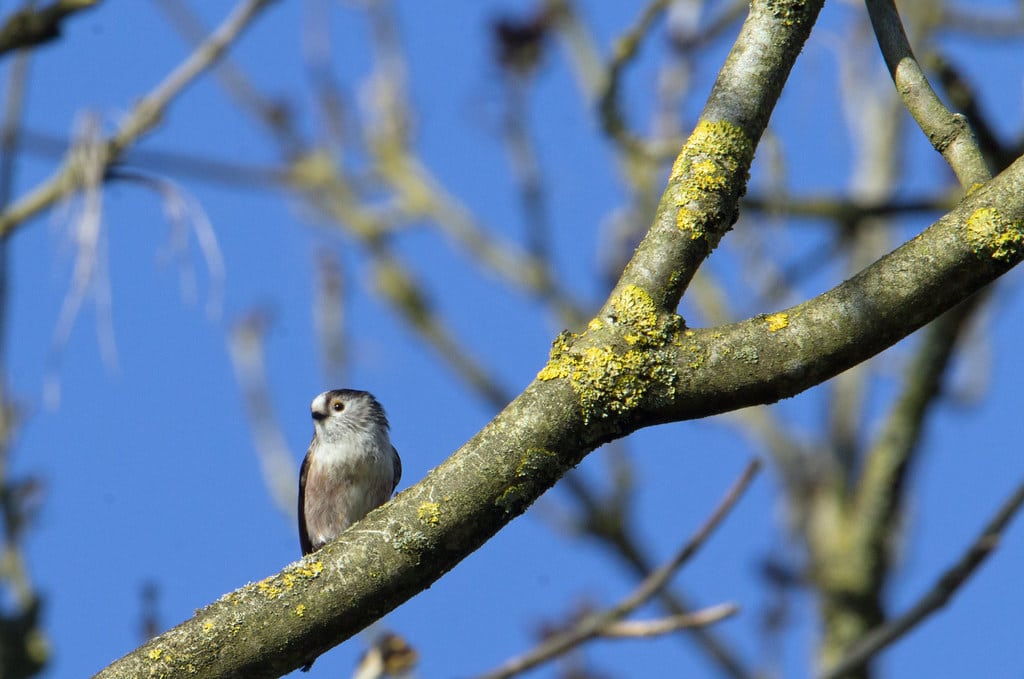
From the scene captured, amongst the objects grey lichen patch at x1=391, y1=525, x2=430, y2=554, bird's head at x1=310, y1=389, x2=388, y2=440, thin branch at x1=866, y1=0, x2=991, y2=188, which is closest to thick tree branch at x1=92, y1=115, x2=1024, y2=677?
grey lichen patch at x1=391, y1=525, x2=430, y2=554

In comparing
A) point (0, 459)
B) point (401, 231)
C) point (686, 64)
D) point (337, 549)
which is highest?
point (401, 231)

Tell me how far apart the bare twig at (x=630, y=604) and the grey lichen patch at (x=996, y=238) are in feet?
4.58

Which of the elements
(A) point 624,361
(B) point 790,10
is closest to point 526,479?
(A) point 624,361

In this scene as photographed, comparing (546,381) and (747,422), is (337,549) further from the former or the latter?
(747,422)

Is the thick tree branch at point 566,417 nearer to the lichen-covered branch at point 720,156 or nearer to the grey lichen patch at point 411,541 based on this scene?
the grey lichen patch at point 411,541

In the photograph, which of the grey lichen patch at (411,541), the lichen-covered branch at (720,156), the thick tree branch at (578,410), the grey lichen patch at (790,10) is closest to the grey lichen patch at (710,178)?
the lichen-covered branch at (720,156)

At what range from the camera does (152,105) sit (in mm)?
4008

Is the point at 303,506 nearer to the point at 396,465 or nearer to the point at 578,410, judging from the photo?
the point at 396,465

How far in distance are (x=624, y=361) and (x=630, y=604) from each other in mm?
1580

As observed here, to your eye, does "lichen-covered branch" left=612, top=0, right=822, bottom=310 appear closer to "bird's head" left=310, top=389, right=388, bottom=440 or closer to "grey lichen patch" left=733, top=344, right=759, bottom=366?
"grey lichen patch" left=733, top=344, right=759, bottom=366

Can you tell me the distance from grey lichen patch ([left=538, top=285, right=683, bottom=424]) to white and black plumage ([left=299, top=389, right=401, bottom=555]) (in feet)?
9.79

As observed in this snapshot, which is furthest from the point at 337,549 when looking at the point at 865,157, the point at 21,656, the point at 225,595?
the point at 865,157

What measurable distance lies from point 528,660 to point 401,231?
7.18 meters

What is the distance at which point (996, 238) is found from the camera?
2.07 m
